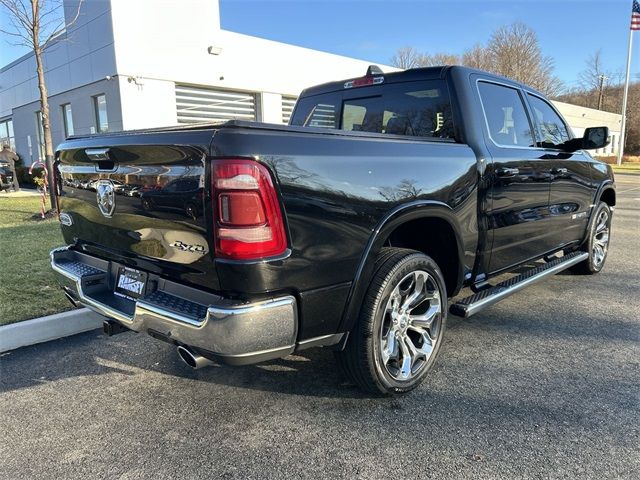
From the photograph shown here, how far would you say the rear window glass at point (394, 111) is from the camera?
3.47 meters

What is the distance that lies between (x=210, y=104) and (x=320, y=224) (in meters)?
14.4

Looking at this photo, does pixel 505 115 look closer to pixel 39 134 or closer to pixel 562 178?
pixel 562 178

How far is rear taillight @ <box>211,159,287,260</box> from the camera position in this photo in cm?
204

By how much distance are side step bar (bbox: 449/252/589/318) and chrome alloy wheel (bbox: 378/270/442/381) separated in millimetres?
177

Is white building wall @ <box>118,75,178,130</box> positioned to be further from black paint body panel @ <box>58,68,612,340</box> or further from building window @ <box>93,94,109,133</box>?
black paint body panel @ <box>58,68,612,340</box>

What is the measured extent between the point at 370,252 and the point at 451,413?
1.03 meters

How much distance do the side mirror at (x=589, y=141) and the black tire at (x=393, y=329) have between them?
2.37 m

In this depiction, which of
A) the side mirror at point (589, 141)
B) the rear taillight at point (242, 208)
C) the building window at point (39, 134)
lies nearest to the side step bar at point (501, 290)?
the side mirror at point (589, 141)

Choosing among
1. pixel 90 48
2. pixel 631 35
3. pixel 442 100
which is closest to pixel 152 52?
pixel 90 48

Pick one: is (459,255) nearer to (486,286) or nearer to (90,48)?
(486,286)

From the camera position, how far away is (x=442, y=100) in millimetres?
3463

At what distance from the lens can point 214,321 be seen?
2.09 meters

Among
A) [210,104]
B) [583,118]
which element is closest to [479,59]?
[583,118]

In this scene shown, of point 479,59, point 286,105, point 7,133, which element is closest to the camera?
point 286,105
